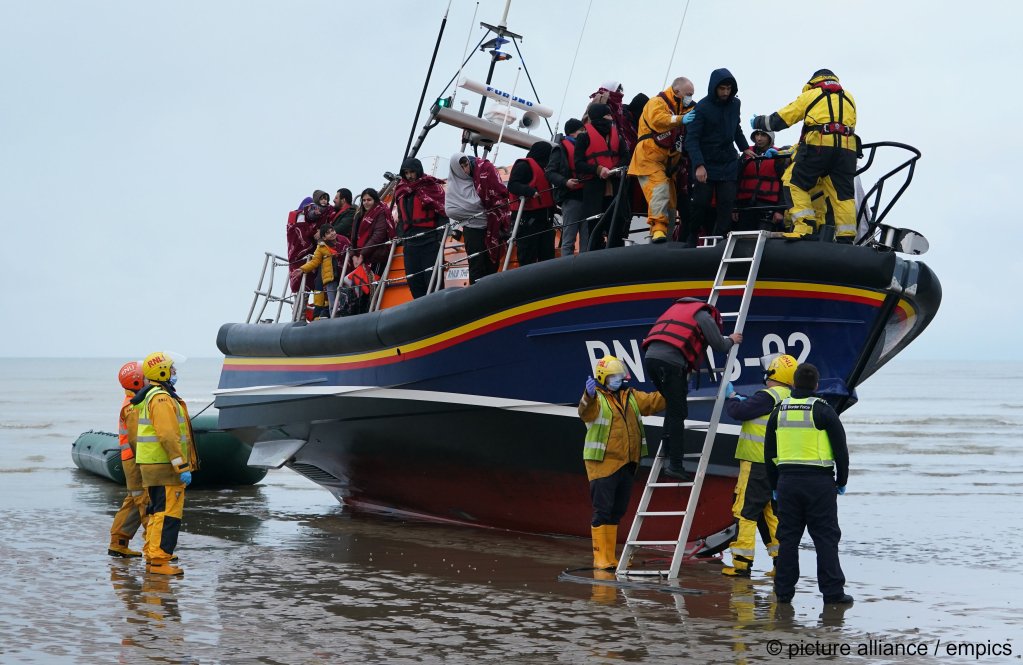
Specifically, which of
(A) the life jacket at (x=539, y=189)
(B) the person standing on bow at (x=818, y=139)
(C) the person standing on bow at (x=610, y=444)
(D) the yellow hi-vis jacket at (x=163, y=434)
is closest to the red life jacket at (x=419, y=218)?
(A) the life jacket at (x=539, y=189)

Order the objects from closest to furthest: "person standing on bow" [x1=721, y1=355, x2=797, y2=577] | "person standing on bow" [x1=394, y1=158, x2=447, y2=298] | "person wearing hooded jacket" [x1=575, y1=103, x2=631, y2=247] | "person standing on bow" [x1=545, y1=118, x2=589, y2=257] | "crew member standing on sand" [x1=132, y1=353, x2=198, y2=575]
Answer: "person standing on bow" [x1=721, y1=355, x2=797, y2=577] < "crew member standing on sand" [x1=132, y1=353, x2=198, y2=575] < "person wearing hooded jacket" [x1=575, y1=103, x2=631, y2=247] < "person standing on bow" [x1=545, y1=118, x2=589, y2=257] < "person standing on bow" [x1=394, y1=158, x2=447, y2=298]

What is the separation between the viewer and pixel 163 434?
734cm

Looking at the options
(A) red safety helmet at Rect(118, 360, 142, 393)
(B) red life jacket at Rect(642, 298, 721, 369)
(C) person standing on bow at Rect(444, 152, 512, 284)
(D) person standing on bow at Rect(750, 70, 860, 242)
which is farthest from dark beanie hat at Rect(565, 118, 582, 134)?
(A) red safety helmet at Rect(118, 360, 142, 393)

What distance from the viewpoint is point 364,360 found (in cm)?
940

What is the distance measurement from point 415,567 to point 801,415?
2.94m

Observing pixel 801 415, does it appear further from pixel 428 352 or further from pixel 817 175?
pixel 428 352

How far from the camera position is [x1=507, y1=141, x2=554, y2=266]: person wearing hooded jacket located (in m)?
8.59

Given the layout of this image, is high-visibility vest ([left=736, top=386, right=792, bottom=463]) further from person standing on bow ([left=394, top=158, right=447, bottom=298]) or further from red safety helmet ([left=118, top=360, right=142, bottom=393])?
red safety helmet ([left=118, top=360, right=142, bottom=393])

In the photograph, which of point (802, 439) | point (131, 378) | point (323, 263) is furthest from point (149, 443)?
point (802, 439)

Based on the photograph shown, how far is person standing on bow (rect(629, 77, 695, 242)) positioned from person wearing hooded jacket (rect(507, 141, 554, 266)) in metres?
1.06

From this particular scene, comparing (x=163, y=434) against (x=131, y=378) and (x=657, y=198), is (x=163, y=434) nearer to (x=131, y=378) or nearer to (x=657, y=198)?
(x=131, y=378)

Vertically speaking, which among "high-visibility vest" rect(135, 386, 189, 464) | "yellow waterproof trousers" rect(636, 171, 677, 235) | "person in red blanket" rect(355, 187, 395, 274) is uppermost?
"yellow waterproof trousers" rect(636, 171, 677, 235)

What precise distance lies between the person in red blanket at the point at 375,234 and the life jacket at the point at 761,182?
352 cm

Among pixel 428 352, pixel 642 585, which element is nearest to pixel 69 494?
pixel 428 352
